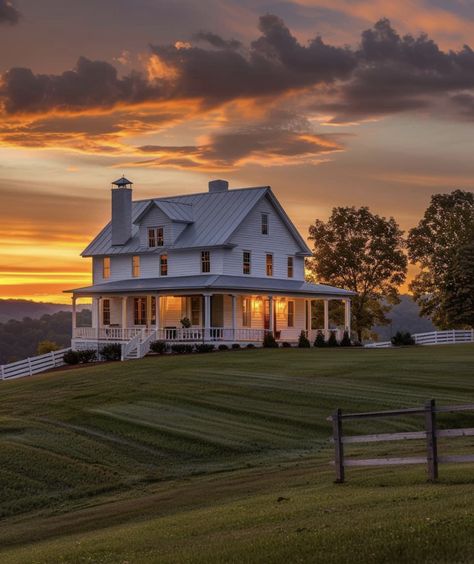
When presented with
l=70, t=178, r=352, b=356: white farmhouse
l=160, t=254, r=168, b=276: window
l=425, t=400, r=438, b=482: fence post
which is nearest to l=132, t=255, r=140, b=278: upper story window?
l=70, t=178, r=352, b=356: white farmhouse

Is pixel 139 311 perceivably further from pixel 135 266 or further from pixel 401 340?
pixel 401 340

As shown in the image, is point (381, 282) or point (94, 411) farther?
point (381, 282)

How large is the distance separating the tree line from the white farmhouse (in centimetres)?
1573

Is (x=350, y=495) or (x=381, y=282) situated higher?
(x=381, y=282)

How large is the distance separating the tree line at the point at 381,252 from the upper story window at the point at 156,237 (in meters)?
22.0

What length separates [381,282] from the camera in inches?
3356

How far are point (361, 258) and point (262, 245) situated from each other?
21.0 metres

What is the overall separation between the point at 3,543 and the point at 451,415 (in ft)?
61.0

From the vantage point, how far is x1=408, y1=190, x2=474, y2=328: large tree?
269 feet

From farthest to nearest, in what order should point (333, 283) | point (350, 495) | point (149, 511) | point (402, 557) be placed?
point (333, 283) < point (149, 511) < point (350, 495) < point (402, 557)

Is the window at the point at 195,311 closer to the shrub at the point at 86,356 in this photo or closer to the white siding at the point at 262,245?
the white siding at the point at 262,245

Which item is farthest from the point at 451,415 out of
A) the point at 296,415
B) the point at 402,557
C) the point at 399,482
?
the point at 402,557

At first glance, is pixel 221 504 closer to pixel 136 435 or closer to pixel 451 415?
pixel 136 435

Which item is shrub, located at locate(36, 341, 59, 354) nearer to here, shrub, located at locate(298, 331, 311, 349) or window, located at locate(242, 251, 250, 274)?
window, located at locate(242, 251, 250, 274)
